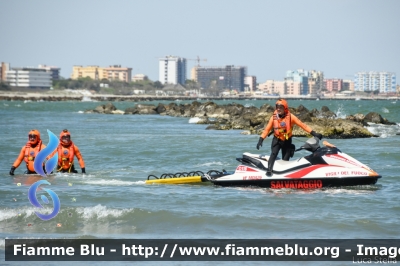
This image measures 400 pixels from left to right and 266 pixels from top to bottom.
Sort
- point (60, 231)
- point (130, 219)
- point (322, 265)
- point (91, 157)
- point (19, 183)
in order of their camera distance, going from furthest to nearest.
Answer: point (91, 157) → point (19, 183) → point (130, 219) → point (60, 231) → point (322, 265)

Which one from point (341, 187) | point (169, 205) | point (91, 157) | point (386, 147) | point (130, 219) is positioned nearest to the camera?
point (130, 219)

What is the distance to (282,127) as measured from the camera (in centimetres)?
1545

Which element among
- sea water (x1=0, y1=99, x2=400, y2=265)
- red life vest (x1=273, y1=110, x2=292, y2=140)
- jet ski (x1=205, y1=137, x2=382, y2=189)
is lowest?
sea water (x1=0, y1=99, x2=400, y2=265)

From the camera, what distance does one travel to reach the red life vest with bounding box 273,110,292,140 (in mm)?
15438

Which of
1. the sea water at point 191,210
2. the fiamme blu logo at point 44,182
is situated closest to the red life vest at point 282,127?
the sea water at point 191,210

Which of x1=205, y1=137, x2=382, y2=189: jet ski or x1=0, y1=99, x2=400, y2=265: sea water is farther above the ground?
x1=205, y1=137, x2=382, y2=189: jet ski

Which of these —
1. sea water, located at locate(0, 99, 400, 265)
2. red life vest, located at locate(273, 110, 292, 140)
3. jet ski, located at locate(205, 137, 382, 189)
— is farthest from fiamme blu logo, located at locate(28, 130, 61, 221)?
red life vest, located at locate(273, 110, 292, 140)

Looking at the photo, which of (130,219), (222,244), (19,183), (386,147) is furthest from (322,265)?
(386,147)

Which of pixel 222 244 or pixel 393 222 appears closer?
pixel 222 244

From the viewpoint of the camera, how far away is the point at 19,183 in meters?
16.3

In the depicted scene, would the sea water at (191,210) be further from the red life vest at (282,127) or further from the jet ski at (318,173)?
the red life vest at (282,127)

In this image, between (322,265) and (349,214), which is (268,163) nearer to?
(349,214)

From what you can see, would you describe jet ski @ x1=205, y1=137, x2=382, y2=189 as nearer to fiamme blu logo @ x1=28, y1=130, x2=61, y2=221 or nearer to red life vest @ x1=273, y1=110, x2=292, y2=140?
red life vest @ x1=273, y1=110, x2=292, y2=140

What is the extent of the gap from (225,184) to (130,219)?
3.54 meters
